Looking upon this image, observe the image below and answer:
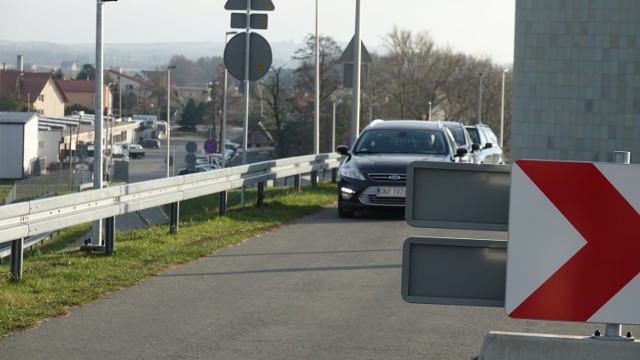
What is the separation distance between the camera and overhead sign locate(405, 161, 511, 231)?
15.0ft

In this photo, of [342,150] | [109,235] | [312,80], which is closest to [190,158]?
[312,80]

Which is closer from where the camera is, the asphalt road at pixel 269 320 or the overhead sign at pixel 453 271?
the overhead sign at pixel 453 271

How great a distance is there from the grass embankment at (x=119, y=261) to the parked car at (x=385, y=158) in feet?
3.15

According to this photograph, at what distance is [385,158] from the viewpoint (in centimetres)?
1630

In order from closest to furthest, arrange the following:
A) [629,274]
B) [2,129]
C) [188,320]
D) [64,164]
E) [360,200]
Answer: [629,274]
[188,320]
[360,200]
[2,129]
[64,164]

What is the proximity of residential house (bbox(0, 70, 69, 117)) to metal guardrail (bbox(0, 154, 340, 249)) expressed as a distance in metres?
50.8

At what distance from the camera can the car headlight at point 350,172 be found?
15.9 m

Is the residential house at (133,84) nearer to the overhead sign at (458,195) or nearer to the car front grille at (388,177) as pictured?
the car front grille at (388,177)

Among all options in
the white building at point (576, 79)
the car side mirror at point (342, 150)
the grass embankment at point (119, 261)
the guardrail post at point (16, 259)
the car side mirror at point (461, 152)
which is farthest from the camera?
the car side mirror at point (342, 150)

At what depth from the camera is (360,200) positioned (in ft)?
51.7

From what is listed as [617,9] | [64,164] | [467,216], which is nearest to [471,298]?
[467,216]

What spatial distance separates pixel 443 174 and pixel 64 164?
191 ft

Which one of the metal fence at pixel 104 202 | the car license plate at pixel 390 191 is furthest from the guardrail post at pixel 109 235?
the car license plate at pixel 390 191

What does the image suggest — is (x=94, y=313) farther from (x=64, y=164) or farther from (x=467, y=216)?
(x=64, y=164)
